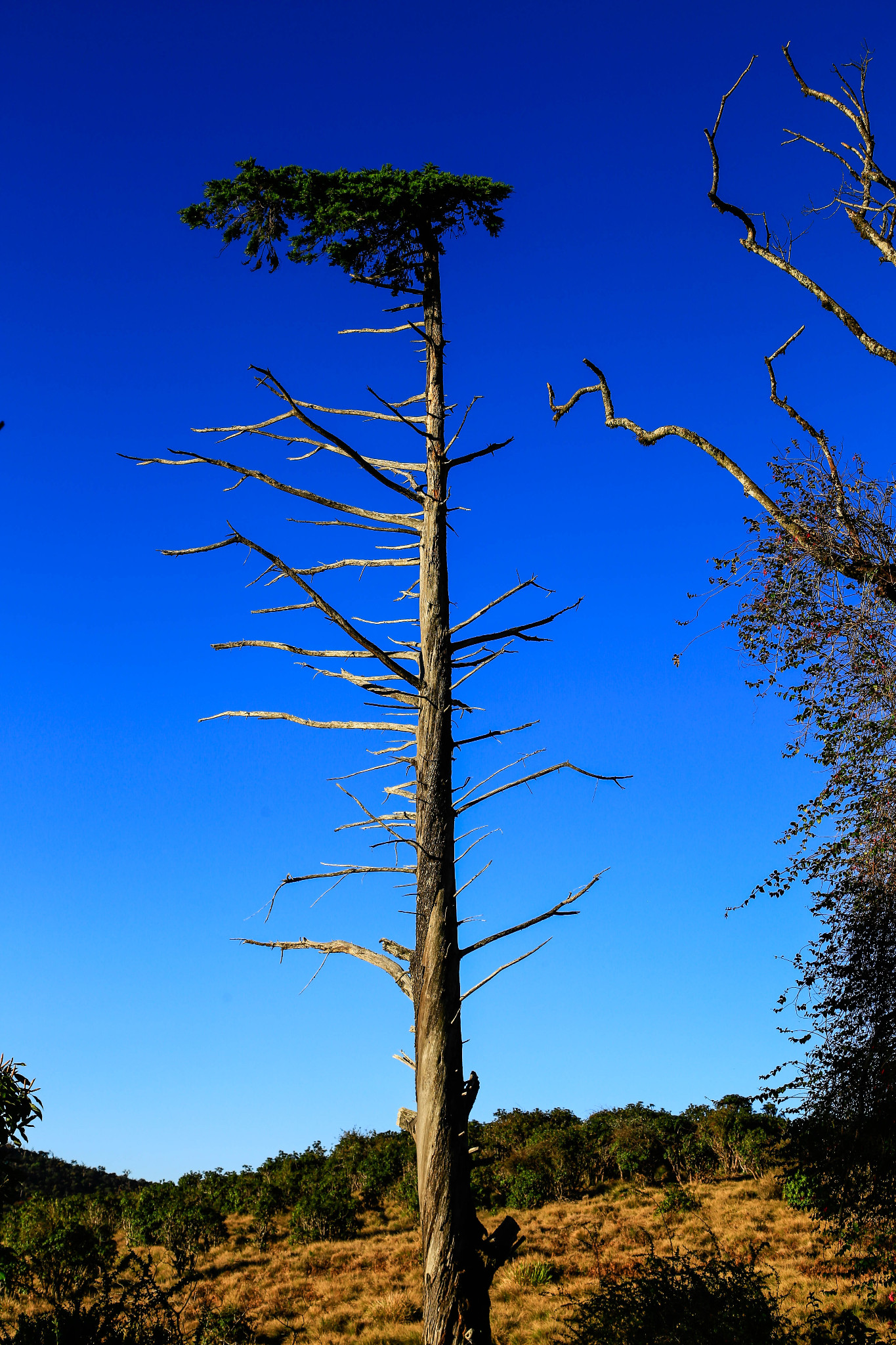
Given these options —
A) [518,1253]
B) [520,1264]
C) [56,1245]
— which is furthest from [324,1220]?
[518,1253]

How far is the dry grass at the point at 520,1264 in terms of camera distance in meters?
14.6

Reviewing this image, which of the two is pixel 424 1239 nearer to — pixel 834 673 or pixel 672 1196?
pixel 834 673

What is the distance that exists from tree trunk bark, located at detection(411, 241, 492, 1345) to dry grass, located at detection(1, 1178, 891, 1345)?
821 cm

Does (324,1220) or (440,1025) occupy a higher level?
(440,1025)

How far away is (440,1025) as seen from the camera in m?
5.41

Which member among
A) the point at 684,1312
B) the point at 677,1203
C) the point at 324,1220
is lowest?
the point at 324,1220

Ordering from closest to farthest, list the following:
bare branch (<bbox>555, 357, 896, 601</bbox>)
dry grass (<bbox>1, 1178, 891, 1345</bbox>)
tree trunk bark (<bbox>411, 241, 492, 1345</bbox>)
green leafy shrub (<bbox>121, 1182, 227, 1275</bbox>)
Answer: tree trunk bark (<bbox>411, 241, 492, 1345</bbox>) → bare branch (<bbox>555, 357, 896, 601</bbox>) → dry grass (<bbox>1, 1178, 891, 1345</bbox>) → green leafy shrub (<bbox>121, 1182, 227, 1275</bbox>)

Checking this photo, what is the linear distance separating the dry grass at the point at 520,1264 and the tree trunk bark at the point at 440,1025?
8.21m

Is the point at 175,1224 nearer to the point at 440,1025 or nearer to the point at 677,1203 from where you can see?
the point at 677,1203

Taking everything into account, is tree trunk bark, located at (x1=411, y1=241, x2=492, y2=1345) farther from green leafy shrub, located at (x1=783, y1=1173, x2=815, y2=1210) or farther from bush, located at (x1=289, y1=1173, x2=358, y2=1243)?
bush, located at (x1=289, y1=1173, x2=358, y2=1243)

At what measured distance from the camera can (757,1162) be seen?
2416cm

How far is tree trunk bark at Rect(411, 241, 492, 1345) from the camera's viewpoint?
4.97 m

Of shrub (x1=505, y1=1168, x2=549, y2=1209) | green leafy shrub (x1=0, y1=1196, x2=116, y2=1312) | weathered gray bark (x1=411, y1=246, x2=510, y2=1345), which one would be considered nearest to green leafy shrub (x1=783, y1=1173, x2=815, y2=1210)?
shrub (x1=505, y1=1168, x2=549, y2=1209)

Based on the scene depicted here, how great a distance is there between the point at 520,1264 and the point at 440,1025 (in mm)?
15946
